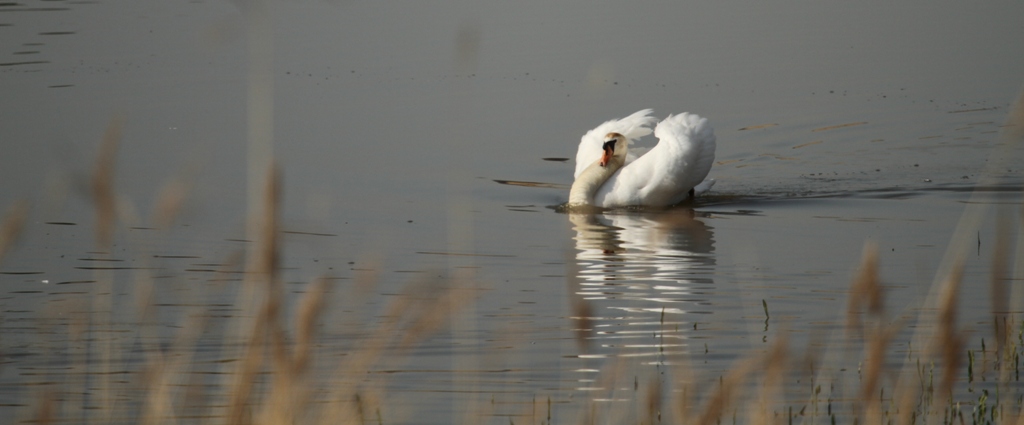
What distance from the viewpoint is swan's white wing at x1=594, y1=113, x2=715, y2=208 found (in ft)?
34.9

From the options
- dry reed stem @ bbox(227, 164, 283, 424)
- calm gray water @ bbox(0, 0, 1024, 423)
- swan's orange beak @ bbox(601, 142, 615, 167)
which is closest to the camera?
dry reed stem @ bbox(227, 164, 283, 424)

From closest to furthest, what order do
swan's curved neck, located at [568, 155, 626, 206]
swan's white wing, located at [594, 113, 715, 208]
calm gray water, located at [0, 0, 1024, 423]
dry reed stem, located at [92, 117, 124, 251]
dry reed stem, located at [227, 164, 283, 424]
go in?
dry reed stem, located at [227, 164, 283, 424]
dry reed stem, located at [92, 117, 124, 251]
calm gray water, located at [0, 0, 1024, 423]
swan's white wing, located at [594, 113, 715, 208]
swan's curved neck, located at [568, 155, 626, 206]

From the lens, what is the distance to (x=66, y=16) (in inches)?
896

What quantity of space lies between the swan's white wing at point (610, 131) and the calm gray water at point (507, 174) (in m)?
0.42

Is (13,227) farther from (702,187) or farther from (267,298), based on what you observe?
(702,187)

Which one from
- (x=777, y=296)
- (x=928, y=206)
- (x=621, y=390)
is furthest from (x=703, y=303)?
(x=928, y=206)

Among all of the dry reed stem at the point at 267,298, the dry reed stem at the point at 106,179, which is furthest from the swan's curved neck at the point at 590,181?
the dry reed stem at the point at 106,179

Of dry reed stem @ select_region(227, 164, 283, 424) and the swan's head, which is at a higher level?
the swan's head

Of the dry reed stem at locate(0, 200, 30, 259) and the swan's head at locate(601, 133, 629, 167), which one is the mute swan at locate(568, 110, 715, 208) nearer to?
the swan's head at locate(601, 133, 629, 167)

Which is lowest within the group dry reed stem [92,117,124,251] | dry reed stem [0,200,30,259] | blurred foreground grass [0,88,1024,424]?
blurred foreground grass [0,88,1024,424]

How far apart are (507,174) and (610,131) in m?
1.30

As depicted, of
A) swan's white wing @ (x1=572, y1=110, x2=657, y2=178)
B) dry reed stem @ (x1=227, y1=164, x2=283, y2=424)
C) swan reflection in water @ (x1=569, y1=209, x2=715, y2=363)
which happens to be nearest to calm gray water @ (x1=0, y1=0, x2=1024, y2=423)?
swan reflection in water @ (x1=569, y1=209, x2=715, y2=363)

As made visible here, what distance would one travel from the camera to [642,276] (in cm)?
799

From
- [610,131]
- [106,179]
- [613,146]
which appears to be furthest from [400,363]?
[610,131]
